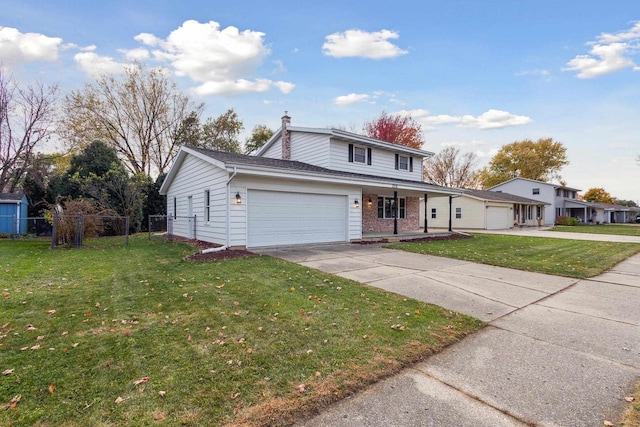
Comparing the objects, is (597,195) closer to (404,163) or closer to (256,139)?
(404,163)

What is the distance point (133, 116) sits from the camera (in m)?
24.2

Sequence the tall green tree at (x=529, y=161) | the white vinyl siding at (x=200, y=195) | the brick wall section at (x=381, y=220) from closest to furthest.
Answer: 1. the white vinyl siding at (x=200, y=195)
2. the brick wall section at (x=381, y=220)
3. the tall green tree at (x=529, y=161)

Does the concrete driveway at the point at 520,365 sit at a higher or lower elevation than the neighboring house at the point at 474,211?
lower

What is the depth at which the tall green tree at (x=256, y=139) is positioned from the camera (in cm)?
3186

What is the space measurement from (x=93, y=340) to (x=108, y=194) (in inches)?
679

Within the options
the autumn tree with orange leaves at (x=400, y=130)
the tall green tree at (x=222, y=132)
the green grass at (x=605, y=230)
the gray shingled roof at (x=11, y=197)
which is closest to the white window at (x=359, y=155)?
the tall green tree at (x=222, y=132)

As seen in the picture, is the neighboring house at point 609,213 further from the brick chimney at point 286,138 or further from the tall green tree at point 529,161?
the brick chimney at point 286,138

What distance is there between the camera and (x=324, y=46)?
14594 millimetres

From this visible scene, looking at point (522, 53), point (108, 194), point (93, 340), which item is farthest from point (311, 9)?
point (108, 194)

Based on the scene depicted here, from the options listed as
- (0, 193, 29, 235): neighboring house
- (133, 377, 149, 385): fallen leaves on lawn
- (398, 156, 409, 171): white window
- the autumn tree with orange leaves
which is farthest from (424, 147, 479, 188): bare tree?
(133, 377, 149, 385): fallen leaves on lawn

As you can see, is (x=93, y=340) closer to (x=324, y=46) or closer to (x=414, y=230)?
(x=324, y=46)

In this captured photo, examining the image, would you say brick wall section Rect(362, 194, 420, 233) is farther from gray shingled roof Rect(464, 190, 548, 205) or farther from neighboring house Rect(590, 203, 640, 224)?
neighboring house Rect(590, 203, 640, 224)

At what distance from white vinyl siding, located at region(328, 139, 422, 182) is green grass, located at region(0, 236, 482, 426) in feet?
32.5

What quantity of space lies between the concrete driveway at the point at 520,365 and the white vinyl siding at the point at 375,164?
9728 millimetres
